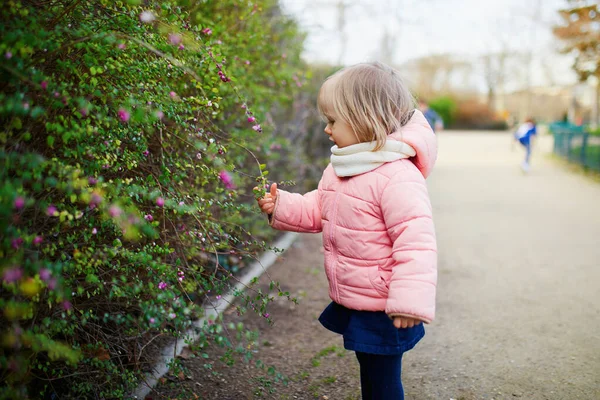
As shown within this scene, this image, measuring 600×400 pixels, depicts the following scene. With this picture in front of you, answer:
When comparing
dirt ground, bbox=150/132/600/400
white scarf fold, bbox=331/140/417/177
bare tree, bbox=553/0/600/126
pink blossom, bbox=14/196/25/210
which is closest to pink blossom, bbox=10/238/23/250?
pink blossom, bbox=14/196/25/210

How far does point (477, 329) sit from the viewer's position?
Result: 163 inches

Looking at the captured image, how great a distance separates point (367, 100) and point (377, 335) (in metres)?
0.97

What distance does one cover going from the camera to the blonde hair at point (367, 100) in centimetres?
240

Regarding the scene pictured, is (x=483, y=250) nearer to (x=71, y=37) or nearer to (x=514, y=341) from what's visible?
(x=514, y=341)

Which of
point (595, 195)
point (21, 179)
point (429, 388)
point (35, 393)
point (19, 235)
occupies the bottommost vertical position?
point (595, 195)

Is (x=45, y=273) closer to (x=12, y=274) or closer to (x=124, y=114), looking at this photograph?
(x=12, y=274)

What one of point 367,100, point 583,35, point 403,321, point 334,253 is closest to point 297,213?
point 334,253

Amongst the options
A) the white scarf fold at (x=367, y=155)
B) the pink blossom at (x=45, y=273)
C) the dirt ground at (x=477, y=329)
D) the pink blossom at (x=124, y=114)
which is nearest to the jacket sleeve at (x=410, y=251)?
the white scarf fold at (x=367, y=155)

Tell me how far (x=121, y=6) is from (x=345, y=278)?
1.40 metres

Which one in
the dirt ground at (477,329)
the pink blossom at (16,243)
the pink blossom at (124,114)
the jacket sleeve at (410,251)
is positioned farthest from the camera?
the dirt ground at (477,329)

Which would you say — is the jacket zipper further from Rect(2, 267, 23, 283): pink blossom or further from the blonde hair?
Rect(2, 267, 23, 283): pink blossom

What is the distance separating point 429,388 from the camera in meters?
3.22

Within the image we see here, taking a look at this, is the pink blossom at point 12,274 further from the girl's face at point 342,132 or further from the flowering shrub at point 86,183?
the girl's face at point 342,132

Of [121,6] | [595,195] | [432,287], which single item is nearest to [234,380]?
[432,287]
